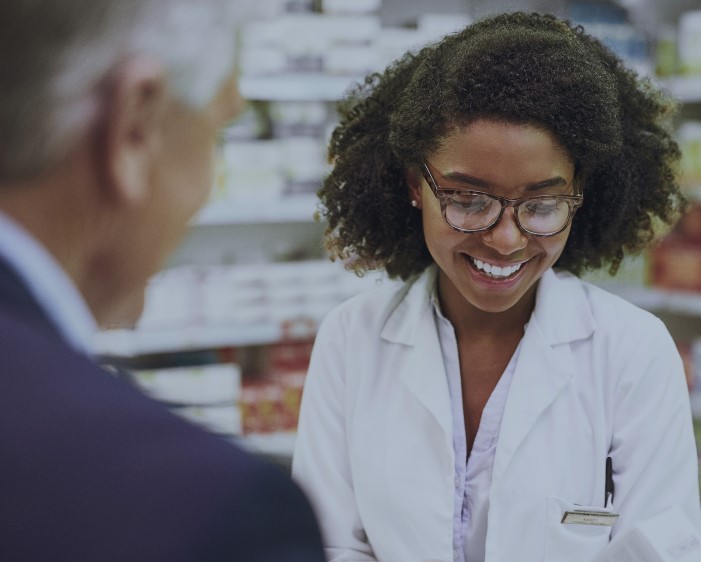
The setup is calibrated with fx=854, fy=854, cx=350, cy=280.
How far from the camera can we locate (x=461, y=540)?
1.33 meters

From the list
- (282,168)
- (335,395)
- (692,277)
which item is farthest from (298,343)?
(335,395)

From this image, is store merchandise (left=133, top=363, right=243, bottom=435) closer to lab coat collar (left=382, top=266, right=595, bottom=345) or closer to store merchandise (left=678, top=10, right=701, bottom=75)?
lab coat collar (left=382, top=266, right=595, bottom=345)

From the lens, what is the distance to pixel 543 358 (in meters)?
1.37

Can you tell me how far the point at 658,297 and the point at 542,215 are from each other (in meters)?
2.40

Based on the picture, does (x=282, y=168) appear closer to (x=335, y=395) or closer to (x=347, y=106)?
(x=347, y=106)

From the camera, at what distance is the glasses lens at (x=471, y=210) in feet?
4.17

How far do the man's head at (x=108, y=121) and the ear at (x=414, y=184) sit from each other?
879mm

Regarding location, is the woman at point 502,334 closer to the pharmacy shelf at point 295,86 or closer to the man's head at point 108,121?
the man's head at point 108,121

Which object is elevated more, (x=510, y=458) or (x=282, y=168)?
(x=282, y=168)

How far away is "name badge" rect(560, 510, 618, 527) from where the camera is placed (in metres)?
1.27

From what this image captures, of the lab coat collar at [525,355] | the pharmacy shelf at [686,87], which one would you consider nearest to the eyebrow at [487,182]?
the lab coat collar at [525,355]

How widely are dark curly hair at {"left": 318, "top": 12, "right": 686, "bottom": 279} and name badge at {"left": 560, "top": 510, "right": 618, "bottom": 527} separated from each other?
18.5 inches

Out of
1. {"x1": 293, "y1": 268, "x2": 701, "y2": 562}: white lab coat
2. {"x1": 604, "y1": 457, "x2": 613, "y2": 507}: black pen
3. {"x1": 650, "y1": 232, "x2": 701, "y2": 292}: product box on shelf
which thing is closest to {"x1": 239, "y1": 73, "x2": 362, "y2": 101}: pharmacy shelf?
{"x1": 650, "y1": 232, "x2": 701, "y2": 292}: product box on shelf

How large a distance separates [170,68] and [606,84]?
0.94 m
